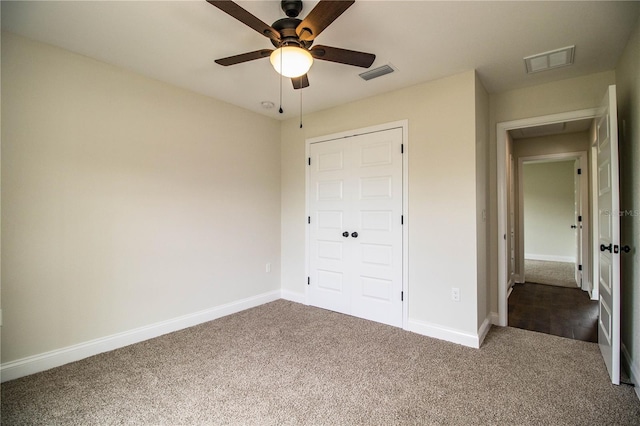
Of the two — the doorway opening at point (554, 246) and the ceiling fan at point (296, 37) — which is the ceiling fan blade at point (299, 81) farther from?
the doorway opening at point (554, 246)

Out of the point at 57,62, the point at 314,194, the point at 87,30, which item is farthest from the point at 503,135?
the point at 57,62

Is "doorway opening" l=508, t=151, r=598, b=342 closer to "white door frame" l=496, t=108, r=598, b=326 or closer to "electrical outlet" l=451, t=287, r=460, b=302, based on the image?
"white door frame" l=496, t=108, r=598, b=326

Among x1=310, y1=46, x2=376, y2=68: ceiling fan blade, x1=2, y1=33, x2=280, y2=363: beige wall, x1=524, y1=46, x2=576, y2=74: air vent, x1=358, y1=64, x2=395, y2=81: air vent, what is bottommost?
x1=2, y1=33, x2=280, y2=363: beige wall

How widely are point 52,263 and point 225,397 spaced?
1734 millimetres

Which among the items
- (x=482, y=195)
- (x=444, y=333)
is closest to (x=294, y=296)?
(x=444, y=333)

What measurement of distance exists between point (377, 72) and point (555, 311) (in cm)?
358

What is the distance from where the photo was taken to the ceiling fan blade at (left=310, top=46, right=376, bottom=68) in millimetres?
1904

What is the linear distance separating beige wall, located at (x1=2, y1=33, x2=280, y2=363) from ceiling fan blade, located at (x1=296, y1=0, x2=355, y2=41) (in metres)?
1.92

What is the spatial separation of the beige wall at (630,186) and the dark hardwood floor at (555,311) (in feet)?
2.16

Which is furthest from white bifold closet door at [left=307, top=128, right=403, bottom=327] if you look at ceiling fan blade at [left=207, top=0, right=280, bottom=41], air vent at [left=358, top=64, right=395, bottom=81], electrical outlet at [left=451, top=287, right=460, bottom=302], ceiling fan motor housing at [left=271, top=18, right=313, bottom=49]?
ceiling fan blade at [left=207, top=0, right=280, bottom=41]

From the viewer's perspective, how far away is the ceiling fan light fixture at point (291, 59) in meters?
1.82

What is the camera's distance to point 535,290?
15.3 feet

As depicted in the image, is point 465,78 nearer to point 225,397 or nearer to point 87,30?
point 87,30

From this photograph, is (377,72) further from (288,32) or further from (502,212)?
(502,212)
